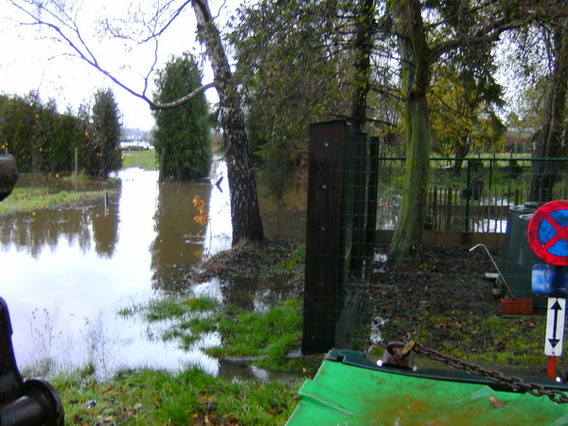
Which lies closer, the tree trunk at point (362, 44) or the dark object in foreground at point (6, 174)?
the dark object in foreground at point (6, 174)

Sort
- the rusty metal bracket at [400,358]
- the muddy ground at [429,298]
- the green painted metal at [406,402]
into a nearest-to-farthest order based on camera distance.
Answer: the green painted metal at [406,402]
the rusty metal bracket at [400,358]
the muddy ground at [429,298]

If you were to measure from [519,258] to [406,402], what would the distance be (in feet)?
17.8

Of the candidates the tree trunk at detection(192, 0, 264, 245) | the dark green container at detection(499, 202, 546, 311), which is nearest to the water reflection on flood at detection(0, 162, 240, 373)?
the tree trunk at detection(192, 0, 264, 245)

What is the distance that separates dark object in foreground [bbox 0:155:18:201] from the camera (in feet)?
4.06

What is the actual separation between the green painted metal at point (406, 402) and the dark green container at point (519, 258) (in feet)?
14.4

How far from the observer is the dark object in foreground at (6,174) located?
1.24 m

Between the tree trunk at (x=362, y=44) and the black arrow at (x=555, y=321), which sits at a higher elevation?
the tree trunk at (x=362, y=44)

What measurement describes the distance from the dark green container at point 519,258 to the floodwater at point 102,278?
11.3 feet

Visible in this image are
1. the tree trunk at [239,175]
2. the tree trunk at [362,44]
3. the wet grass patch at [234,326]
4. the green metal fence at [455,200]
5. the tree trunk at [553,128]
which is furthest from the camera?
the tree trunk at [239,175]

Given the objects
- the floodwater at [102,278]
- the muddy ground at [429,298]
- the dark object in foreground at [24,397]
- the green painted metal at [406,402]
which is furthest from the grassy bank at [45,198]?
the dark object in foreground at [24,397]

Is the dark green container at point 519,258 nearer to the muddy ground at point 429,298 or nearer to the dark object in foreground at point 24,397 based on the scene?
the muddy ground at point 429,298

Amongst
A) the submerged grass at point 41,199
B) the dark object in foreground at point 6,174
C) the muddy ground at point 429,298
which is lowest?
the muddy ground at point 429,298

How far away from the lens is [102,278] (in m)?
11.1

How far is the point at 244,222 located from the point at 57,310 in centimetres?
525
